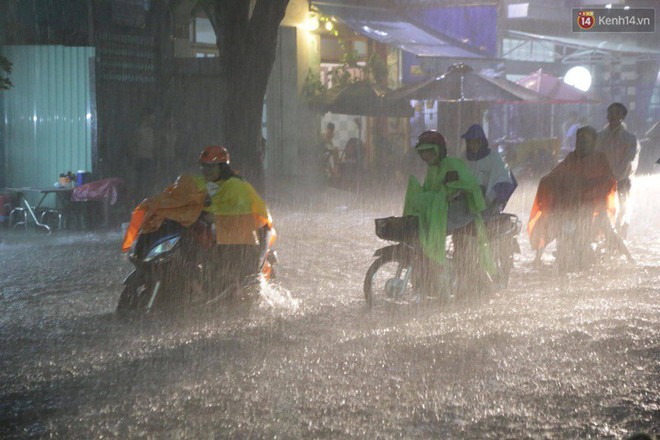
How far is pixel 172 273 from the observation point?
802 centimetres

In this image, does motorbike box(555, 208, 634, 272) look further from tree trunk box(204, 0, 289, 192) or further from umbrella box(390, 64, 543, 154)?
umbrella box(390, 64, 543, 154)

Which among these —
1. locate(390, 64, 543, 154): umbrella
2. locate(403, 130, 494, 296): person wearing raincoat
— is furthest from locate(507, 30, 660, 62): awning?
locate(403, 130, 494, 296): person wearing raincoat

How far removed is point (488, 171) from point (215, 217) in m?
2.65

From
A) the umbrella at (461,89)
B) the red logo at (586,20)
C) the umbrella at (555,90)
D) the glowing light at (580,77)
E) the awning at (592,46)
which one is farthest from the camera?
Result: the glowing light at (580,77)

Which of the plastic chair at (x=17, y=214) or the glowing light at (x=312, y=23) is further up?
the glowing light at (x=312, y=23)

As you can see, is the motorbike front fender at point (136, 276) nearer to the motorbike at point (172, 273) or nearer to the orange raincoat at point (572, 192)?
the motorbike at point (172, 273)

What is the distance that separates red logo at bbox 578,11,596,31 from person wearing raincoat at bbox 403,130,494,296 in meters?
17.7

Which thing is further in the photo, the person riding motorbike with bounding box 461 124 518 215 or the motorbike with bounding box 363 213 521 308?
the person riding motorbike with bounding box 461 124 518 215

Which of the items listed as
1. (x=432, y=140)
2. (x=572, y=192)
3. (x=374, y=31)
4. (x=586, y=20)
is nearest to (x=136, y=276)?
(x=432, y=140)

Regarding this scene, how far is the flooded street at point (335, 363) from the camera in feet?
16.4

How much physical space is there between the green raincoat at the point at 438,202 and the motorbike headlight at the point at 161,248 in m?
2.05

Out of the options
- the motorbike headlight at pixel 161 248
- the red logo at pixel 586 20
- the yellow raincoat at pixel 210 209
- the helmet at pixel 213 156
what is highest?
the red logo at pixel 586 20

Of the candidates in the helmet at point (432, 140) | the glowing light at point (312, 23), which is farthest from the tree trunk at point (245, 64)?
the glowing light at point (312, 23)

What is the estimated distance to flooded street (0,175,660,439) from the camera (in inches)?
197
